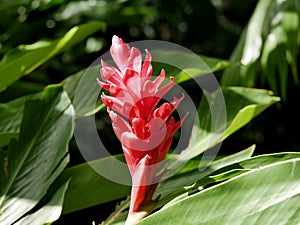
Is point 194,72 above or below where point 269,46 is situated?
above

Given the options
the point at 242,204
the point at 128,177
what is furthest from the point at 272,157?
the point at 128,177

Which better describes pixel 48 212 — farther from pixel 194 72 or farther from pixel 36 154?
pixel 194 72

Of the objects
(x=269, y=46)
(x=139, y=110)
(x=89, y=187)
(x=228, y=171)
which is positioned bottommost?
(x=269, y=46)

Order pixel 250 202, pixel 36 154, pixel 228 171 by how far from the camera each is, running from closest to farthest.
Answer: pixel 250 202 → pixel 228 171 → pixel 36 154

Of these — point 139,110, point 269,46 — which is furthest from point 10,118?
point 269,46

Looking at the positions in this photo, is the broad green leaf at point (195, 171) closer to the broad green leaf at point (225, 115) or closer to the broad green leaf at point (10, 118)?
the broad green leaf at point (225, 115)

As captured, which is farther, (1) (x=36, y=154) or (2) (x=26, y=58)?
(2) (x=26, y=58)

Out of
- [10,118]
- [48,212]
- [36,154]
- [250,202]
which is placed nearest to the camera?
[250,202]
